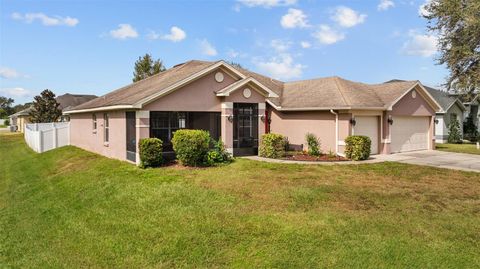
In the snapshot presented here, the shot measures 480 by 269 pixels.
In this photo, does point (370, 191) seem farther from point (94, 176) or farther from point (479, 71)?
point (479, 71)

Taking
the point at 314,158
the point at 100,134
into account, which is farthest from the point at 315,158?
the point at 100,134

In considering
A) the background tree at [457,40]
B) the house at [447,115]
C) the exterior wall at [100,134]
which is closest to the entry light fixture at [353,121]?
the exterior wall at [100,134]

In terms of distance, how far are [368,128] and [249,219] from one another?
496 inches

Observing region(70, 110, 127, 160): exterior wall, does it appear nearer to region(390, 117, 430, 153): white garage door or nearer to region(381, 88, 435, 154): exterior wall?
region(381, 88, 435, 154): exterior wall

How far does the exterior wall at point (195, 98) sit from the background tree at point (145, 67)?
28347 mm

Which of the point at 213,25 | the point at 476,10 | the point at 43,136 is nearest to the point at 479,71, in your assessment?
the point at 476,10

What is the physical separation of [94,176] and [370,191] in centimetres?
1033

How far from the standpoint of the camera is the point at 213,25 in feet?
62.6

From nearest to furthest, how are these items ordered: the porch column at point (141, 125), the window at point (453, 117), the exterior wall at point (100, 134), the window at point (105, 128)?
the porch column at point (141, 125)
the exterior wall at point (100, 134)
the window at point (105, 128)
the window at point (453, 117)

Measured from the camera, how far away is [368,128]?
61.2 feet

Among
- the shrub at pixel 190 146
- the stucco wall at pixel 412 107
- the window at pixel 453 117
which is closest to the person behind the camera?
the shrub at pixel 190 146

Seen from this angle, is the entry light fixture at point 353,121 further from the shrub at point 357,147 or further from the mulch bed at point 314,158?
the mulch bed at point 314,158

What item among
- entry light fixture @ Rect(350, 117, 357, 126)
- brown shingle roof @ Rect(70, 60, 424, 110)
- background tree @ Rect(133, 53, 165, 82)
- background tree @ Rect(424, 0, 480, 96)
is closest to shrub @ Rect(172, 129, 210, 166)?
brown shingle roof @ Rect(70, 60, 424, 110)

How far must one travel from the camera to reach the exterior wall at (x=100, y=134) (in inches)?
645
